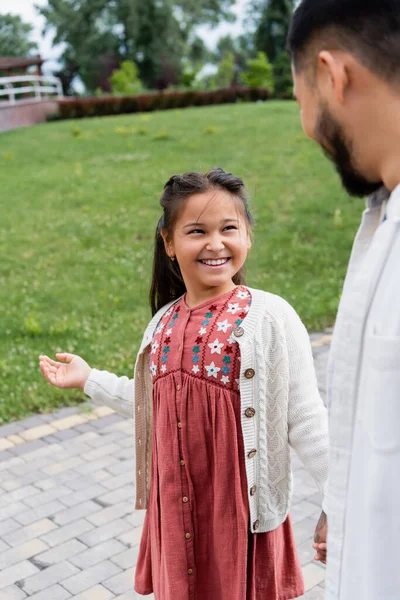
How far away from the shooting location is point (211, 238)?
7.64 feet

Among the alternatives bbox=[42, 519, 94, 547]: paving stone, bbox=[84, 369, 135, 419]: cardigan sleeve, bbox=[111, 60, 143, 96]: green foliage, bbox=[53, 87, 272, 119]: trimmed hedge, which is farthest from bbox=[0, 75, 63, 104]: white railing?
bbox=[84, 369, 135, 419]: cardigan sleeve

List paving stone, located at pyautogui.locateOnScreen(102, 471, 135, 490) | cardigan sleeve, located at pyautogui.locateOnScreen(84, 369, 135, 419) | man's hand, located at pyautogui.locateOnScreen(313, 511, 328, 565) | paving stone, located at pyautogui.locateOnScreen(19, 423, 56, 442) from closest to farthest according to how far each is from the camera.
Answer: man's hand, located at pyautogui.locateOnScreen(313, 511, 328, 565) → cardigan sleeve, located at pyautogui.locateOnScreen(84, 369, 135, 419) → paving stone, located at pyautogui.locateOnScreen(102, 471, 135, 490) → paving stone, located at pyautogui.locateOnScreen(19, 423, 56, 442)

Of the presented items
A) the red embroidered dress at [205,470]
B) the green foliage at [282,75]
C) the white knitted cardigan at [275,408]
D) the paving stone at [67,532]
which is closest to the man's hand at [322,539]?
the white knitted cardigan at [275,408]

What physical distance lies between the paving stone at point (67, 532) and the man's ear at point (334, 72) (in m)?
2.98

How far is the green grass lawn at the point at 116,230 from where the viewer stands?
21.7 ft

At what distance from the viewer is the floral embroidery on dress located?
226 cm

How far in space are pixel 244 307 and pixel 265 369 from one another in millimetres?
214

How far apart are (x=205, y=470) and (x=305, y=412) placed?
34cm

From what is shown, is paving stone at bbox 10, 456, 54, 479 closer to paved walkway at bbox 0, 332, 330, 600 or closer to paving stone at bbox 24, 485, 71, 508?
paved walkway at bbox 0, 332, 330, 600

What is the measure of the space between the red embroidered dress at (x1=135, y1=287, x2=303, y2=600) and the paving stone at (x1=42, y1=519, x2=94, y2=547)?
1523 mm

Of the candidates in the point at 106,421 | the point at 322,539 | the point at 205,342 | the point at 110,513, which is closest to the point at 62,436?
the point at 106,421

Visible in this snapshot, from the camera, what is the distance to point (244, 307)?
7.63ft

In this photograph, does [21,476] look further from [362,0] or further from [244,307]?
[362,0]

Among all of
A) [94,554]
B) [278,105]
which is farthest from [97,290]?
[278,105]
